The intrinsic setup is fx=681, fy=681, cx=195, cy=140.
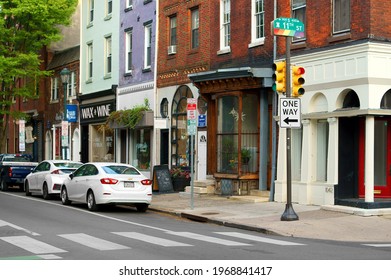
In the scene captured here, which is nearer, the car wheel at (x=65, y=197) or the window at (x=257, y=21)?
the car wheel at (x=65, y=197)

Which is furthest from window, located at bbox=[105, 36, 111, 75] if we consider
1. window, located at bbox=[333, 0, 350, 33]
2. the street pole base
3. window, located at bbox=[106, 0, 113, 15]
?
the street pole base

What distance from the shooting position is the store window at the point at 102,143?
115 feet

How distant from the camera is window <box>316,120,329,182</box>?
806 inches

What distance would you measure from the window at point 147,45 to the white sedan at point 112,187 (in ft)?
36.2

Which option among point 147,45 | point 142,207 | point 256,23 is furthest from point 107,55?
point 142,207

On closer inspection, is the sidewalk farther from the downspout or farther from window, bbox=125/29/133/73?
window, bbox=125/29/133/73

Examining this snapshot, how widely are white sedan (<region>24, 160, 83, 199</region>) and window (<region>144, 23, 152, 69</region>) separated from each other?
7.59 m

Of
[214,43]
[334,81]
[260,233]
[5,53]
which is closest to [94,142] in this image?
[5,53]

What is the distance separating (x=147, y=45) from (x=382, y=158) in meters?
14.8

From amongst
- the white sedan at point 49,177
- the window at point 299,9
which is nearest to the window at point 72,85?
the white sedan at point 49,177

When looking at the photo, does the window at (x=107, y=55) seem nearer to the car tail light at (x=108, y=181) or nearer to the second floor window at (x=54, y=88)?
the second floor window at (x=54, y=88)

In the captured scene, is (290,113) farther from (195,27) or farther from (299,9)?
(195,27)

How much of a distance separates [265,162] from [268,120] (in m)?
1.42

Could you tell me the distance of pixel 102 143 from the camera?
3622cm
